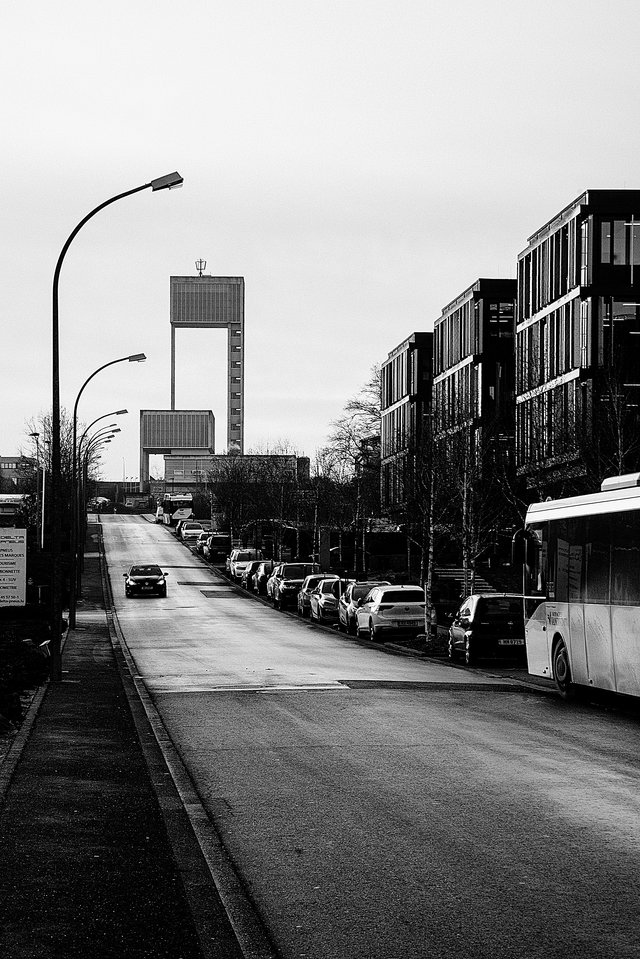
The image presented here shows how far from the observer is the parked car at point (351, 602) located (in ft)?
132

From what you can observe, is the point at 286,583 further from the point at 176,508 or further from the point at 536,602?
the point at 176,508

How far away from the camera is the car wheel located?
2717 cm

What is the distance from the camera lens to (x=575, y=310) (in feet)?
198

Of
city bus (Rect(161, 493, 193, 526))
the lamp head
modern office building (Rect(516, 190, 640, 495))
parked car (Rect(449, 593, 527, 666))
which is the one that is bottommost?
parked car (Rect(449, 593, 527, 666))

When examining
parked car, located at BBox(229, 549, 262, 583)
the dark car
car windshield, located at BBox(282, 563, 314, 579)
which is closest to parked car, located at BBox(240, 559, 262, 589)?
parked car, located at BBox(229, 549, 262, 583)

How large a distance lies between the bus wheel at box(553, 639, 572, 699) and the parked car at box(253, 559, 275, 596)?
44.7 meters

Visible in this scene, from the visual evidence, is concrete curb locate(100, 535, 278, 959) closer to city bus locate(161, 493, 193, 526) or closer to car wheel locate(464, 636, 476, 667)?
car wheel locate(464, 636, 476, 667)

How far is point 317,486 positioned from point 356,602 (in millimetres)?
42569

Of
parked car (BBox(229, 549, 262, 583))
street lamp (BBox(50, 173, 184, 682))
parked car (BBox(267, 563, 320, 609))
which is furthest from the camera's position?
parked car (BBox(229, 549, 262, 583))

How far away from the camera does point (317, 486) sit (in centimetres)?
8250

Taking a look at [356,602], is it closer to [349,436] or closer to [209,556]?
[209,556]

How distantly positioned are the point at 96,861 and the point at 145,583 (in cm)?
5415

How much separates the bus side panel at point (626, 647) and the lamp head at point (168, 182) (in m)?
10.2

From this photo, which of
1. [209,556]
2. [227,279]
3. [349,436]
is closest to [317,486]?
[209,556]
